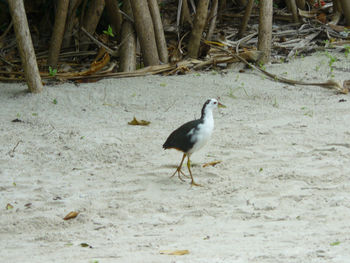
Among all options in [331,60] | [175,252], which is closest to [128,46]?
[331,60]

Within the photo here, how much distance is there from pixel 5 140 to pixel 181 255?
3.23m

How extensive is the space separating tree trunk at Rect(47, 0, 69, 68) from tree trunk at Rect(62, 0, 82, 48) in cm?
59

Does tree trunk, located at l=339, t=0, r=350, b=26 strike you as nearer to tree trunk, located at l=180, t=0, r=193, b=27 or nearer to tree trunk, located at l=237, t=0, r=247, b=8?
tree trunk, located at l=237, t=0, r=247, b=8

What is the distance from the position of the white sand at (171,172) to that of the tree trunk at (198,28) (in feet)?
2.23

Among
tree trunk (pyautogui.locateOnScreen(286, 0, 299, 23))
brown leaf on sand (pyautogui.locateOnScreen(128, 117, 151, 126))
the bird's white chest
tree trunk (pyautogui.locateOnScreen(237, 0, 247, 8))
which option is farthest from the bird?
tree trunk (pyautogui.locateOnScreen(237, 0, 247, 8))

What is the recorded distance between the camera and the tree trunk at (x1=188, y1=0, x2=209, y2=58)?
796 cm

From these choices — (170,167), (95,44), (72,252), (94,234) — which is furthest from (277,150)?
(95,44)

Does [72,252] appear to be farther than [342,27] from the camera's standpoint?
No

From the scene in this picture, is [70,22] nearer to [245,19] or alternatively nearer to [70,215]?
[245,19]

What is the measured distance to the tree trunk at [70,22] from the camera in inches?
322

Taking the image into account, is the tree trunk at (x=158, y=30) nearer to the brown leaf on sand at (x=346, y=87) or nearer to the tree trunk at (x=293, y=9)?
the brown leaf on sand at (x=346, y=87)

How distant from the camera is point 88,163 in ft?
17.5

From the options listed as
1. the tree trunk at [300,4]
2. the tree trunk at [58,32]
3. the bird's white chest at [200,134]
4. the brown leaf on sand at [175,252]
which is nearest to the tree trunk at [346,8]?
the tree trunk at [300,4]

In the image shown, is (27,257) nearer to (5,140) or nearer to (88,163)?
(88,163)
